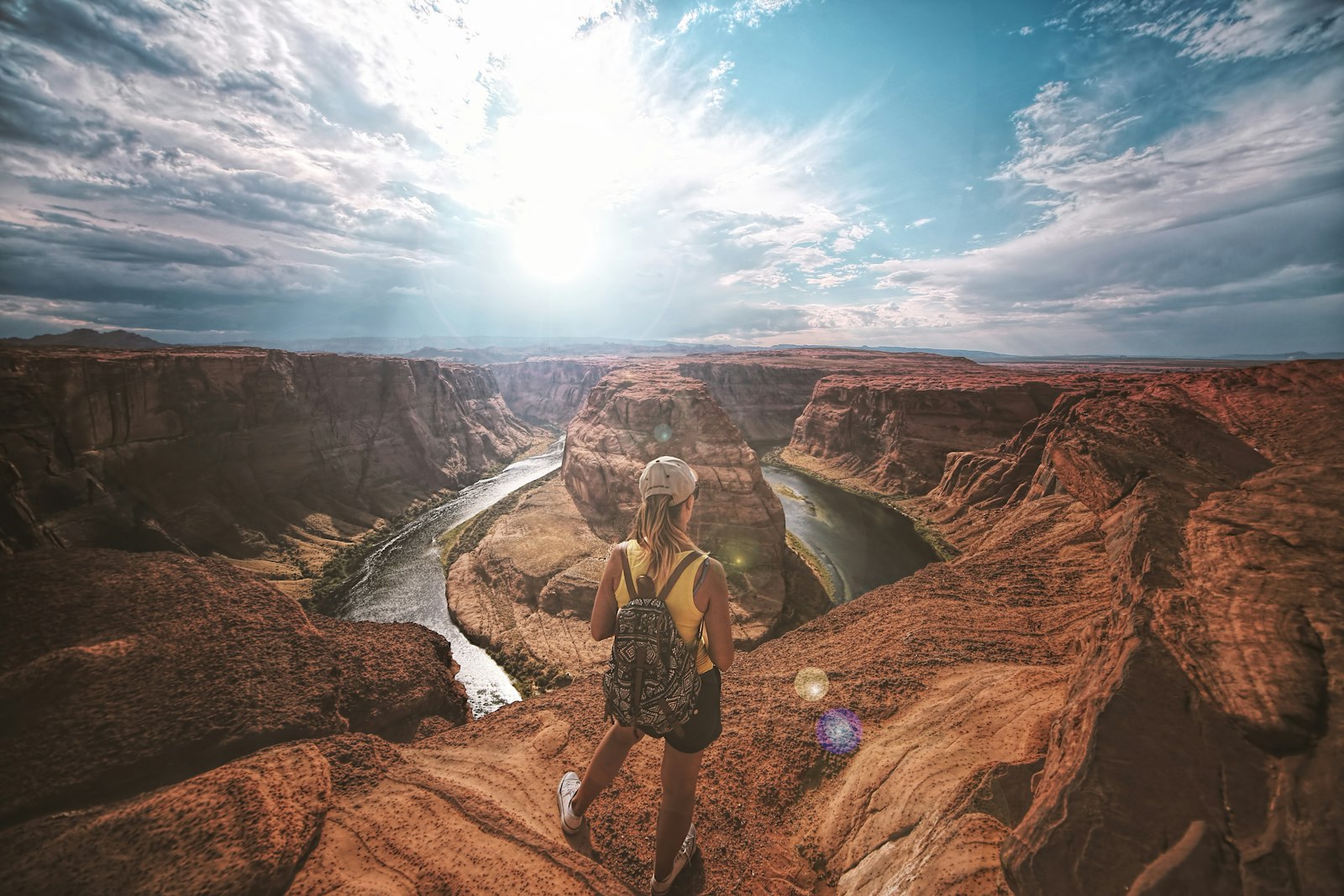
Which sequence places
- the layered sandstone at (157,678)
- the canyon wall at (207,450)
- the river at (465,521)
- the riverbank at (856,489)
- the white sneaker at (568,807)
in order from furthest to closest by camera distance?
1. the riverbank at (856,489)
2. the canyon wall at (207,450)
3. the river at (465,521)
4. the layered sandstone at (157,678)
5. the white sneaker at (568,807)

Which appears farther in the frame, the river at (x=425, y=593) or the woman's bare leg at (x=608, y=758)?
the river at (x=425, y=593)

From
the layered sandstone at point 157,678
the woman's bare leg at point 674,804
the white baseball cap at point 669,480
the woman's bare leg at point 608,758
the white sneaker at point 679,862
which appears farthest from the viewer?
the layered sandstone at point 157,678

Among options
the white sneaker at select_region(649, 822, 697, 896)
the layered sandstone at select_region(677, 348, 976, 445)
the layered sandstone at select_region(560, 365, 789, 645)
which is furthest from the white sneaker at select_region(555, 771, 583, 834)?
the layered sandstone at select_region(677, 348, 976, 445)

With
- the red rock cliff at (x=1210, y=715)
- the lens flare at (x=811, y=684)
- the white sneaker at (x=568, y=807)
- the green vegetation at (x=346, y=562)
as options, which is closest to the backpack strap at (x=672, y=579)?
the white sneaker at (x=568, y=807)

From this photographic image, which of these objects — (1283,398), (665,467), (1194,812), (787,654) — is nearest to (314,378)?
(787,654)

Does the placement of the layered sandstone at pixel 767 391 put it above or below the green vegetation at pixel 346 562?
above

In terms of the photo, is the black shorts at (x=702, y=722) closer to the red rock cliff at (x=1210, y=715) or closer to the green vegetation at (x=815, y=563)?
the red rock cliff at (x=1210, y=715)

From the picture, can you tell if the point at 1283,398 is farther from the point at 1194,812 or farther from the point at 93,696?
the point at 93,696
